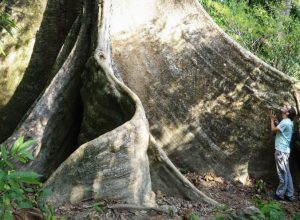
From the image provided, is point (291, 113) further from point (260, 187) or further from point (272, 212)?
point (272, 212)

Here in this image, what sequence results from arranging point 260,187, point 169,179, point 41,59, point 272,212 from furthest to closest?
point 41,59
point 260,187
point 169,179
point 272,212

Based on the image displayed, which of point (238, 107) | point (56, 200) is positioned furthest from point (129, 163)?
point (238, 107)

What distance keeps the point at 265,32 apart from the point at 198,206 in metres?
7.41

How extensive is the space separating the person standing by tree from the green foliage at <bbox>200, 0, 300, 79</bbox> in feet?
14.5

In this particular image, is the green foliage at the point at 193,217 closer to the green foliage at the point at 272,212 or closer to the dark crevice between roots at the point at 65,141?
the green foliage at the point at 272,212

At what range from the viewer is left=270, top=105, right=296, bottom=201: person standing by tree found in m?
6.52

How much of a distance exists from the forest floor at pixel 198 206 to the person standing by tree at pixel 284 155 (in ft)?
0.46

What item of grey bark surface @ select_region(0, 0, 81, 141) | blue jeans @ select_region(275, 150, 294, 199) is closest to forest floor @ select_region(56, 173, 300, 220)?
blue jeans @ select_region(275, 150, 294, 199)

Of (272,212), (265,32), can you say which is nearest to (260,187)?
(272,212)

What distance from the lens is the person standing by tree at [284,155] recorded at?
652 centimetres

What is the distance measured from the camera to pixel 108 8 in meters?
6.46

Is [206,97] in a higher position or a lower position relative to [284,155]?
higher

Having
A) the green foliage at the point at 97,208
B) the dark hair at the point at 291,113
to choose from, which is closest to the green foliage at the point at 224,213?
the green foliage at the point at 97,208

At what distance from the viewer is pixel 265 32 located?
1174 centimetres
